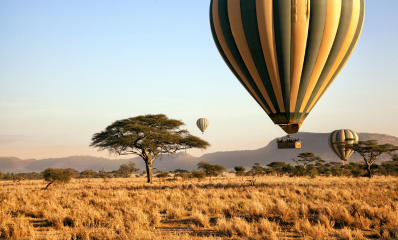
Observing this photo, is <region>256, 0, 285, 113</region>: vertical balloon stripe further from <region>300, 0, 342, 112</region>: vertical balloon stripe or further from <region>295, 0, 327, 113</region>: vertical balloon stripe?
<region>300, 0, 342, 112</region>: vertical balloon stripe

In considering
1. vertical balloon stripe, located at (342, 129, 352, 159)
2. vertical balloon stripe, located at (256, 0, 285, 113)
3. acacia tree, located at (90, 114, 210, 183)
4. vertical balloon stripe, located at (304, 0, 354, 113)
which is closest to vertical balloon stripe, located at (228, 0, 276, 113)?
vertical balloon stripe, located at (256, 0, 285, 113)

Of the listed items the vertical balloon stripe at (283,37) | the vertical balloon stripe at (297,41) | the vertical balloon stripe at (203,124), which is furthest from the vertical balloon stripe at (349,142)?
the vertical balloon stripe at (283,37)

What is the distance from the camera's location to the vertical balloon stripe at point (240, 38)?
21.0 m

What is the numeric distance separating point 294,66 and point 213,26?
7.07m

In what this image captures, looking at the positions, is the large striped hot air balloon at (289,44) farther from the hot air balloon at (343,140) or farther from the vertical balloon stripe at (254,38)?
the hot air balloon at (343,140)

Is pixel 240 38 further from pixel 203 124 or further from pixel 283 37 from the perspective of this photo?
pixel 203 124

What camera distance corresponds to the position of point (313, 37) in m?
20.4

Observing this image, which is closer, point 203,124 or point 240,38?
point 240,38

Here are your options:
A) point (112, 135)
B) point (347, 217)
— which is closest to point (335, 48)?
point (347, 217)

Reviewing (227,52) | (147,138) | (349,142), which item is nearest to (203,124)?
(349,142)

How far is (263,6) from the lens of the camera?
20.4 meters

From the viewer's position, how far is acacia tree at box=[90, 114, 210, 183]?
33031mm

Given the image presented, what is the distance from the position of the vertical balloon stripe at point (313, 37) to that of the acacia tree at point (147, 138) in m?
16.8

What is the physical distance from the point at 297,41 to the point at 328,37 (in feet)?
6.72
